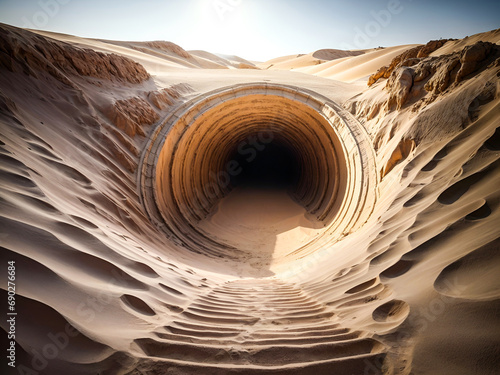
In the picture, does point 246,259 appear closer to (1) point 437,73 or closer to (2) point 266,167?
(1) point 437,73

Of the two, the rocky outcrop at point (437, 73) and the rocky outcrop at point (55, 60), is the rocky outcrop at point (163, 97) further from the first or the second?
the rocky outcrop at point (437, 73)

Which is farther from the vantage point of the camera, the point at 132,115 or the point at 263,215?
the point at 263,215

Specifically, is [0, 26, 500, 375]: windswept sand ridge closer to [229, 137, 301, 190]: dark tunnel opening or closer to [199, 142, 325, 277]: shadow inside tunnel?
[199, 142, 325, 277]: shadow inside tunnel

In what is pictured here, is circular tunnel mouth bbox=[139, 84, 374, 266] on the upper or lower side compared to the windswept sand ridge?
upper

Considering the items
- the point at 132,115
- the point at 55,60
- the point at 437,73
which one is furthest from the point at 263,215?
the point at 55,60

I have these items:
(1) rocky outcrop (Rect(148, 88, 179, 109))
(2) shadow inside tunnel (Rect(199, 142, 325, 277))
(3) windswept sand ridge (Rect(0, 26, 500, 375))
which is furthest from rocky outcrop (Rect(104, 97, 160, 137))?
(2) shadow inside tunnel (Rect(199, 142, 325, 277))

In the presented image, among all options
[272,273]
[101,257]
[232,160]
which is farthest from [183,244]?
[232,160]
